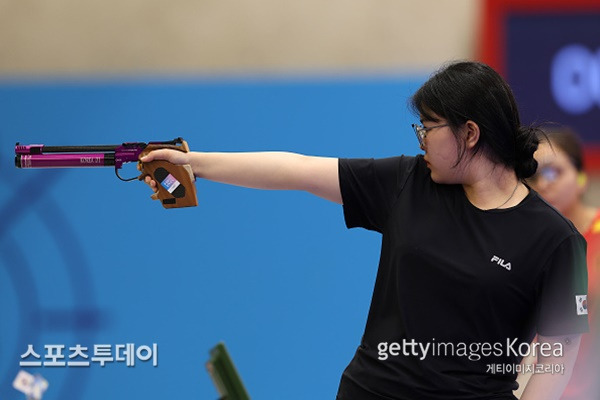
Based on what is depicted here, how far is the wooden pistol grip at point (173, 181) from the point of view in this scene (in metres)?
→ 1.80

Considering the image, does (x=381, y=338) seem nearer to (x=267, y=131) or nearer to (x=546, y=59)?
(x=267, y=131)

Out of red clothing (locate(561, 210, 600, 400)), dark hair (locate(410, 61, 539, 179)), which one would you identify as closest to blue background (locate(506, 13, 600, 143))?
red clothing (locate(561, 210, 600, 400))

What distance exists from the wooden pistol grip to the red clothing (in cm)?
122

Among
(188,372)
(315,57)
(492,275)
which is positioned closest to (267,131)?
(315,57)

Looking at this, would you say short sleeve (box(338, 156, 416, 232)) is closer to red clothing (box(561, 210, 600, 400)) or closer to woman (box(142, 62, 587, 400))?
woman (box(142, 62, 587, 400))

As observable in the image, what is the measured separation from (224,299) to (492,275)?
66.1 inches

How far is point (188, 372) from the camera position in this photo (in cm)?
310

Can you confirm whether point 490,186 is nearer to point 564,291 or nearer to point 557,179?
point 564,291

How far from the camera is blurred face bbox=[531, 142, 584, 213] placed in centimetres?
278

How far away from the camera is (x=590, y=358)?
2.35 meters

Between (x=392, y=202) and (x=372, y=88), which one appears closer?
(x=392, y=202)

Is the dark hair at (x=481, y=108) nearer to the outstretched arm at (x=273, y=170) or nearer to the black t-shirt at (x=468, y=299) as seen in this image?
the black t-shirt at (x=468, y=299)

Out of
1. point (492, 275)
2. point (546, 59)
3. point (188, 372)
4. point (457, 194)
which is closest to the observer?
point (492, 275)

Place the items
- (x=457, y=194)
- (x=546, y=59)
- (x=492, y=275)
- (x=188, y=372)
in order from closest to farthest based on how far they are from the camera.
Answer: (x=492, y=275) → (x=457, y=194) → (x=188, y=372) → (x=546, y=59)
